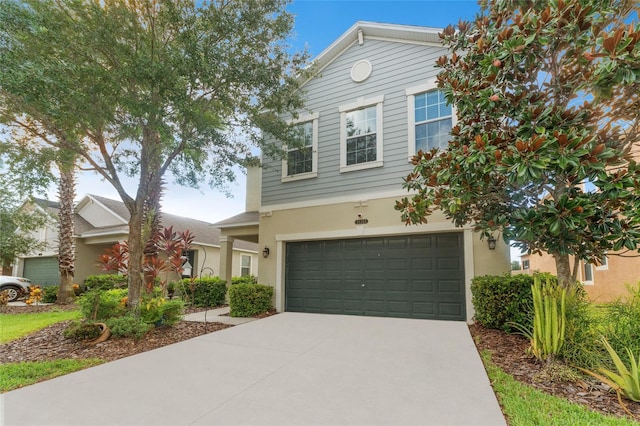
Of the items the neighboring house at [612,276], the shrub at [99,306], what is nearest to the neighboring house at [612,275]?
the neighboring house at [612,276]

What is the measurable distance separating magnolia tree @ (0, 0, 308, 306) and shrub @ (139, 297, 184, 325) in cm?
42

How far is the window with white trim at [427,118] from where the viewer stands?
825cm

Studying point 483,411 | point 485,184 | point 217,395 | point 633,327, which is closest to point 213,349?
point 217,395

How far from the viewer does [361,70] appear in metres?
9.60

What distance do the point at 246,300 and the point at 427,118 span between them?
6.78 meters

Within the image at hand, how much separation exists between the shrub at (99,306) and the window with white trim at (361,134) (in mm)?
6293

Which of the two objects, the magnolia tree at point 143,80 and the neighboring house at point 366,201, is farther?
the neighboring house at point 366,201

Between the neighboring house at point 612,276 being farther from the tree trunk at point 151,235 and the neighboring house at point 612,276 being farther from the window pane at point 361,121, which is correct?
the tree trunk at point 151,235

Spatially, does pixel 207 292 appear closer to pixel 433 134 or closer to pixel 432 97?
pixel 433 134

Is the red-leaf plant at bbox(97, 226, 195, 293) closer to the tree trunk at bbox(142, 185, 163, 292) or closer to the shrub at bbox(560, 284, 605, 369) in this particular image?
the tree trunk at bbox(142, 185, 163, 292)

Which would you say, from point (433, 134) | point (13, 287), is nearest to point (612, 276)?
point (433, 134)

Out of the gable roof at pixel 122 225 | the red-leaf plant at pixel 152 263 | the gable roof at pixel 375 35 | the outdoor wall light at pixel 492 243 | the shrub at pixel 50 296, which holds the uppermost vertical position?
the gable roof at pixel 375 35

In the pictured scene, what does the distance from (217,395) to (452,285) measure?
235 inches

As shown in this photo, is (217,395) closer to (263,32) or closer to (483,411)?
(483,411)
